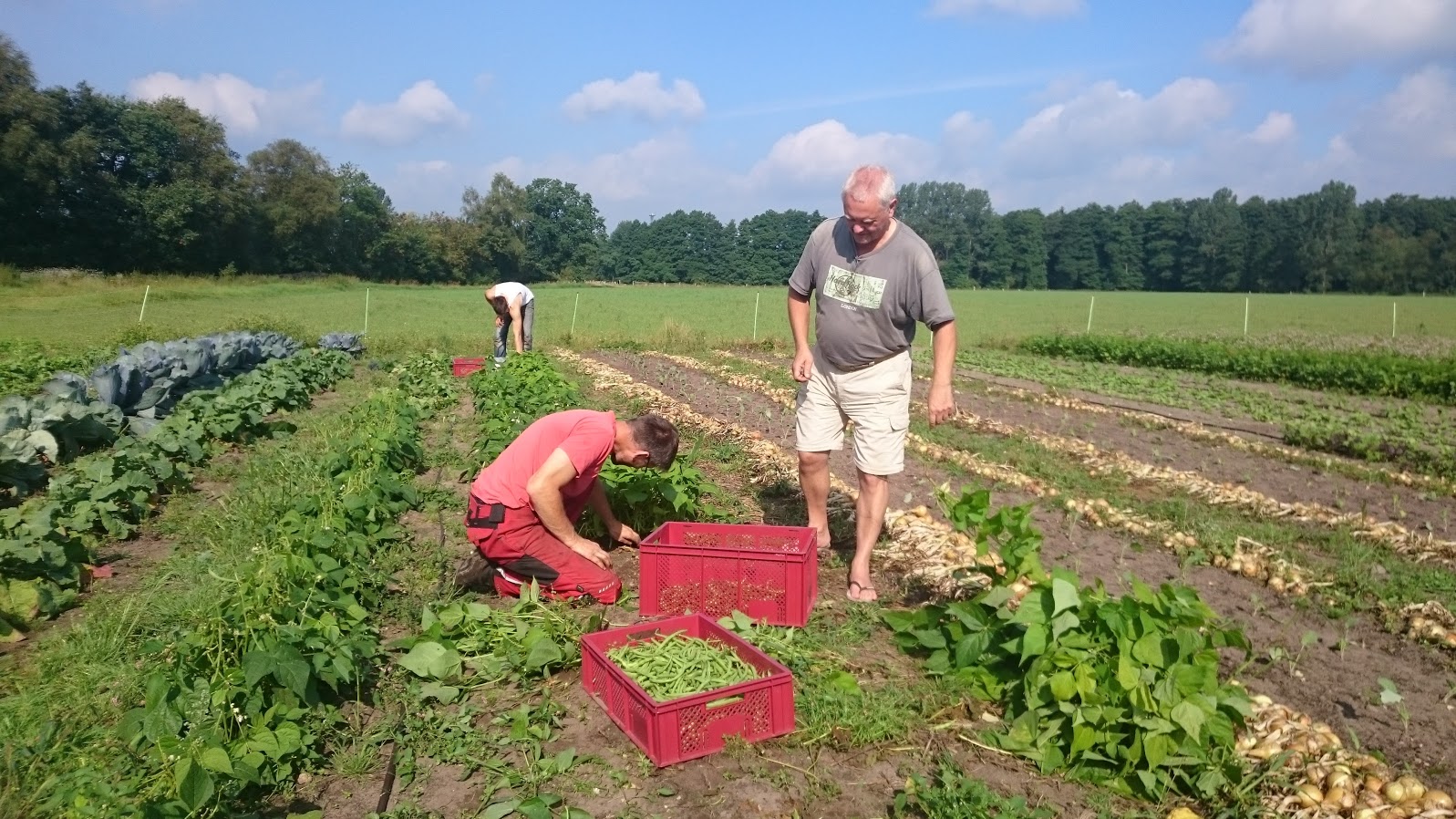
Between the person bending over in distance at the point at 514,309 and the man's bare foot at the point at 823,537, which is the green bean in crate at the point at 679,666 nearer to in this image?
the man's bare foot at the point at 823,537

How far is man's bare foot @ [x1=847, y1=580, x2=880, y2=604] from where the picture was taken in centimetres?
460

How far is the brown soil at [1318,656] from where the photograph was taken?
3496 mm

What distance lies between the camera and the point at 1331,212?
78.2m

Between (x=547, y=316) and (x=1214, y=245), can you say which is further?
(x=1214, y=245)

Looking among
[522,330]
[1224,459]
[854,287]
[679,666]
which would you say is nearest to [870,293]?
[854,287]

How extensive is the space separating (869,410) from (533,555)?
6.06 feet

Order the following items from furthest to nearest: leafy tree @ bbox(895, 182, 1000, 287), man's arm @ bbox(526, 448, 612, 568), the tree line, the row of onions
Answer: leafy tree @ bbox(895, 182, 1000, 287) < the tree line < man's arm @ bbox(526, 448, 612, 568) < the row of onions

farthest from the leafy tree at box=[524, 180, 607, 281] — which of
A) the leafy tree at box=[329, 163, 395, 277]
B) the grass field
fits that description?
the grass field

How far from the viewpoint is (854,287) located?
4.61m

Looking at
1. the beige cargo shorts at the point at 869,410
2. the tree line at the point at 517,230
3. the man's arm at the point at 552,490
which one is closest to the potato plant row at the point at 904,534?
the beige cargo shorts at the point at 869,410

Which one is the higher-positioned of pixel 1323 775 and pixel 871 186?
pixel 871 186

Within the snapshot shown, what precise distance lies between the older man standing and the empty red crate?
10.3 metres

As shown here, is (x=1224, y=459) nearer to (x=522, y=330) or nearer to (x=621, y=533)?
(x=621, y=533)

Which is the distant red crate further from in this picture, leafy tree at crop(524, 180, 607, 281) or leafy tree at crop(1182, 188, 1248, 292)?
leafy tree at crop(1182, 188, 1248, 292)
